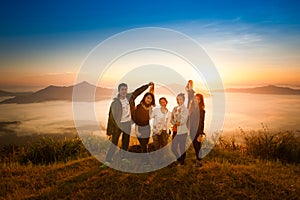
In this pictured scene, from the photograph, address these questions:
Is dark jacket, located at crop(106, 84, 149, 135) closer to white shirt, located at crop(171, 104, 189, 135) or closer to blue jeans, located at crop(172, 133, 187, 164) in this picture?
white shirt, located at crop(171, 104, 189, 135)

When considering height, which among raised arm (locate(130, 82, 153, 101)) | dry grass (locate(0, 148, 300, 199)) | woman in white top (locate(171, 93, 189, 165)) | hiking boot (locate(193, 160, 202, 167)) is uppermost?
raised arm (locate(130, 82, 153, 101))

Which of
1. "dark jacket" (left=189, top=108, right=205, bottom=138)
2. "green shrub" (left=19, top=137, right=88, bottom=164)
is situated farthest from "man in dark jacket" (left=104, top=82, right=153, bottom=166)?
"green shrub" (left=19, top=137, right=88, bottom=164)

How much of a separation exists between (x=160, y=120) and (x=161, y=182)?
1635 mm

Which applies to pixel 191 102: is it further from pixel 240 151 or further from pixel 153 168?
pixel 240 151

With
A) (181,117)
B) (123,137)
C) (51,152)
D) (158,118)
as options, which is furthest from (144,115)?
(51,152)

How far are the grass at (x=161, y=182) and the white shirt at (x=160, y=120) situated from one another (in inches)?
41.6

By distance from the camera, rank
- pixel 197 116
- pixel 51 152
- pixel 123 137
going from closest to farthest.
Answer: pixel 197 116 < pixel 123 137 < pixel 51 152

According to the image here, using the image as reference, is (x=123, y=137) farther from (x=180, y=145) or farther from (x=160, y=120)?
(x=180, y=145)

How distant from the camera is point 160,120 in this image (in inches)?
323

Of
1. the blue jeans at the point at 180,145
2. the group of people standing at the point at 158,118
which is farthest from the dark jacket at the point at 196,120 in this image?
the blue jeans at the point at 180,145

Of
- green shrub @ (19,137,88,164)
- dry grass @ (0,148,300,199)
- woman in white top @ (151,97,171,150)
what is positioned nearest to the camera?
dry grass @ (0,148,300,199)

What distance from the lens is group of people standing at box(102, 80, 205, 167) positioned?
794 centimetres

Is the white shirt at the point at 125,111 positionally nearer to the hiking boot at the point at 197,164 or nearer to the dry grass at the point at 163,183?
the dry grass at the point at 163,183

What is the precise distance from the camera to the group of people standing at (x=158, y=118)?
7941 mm
